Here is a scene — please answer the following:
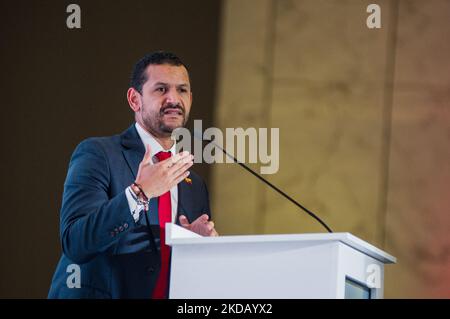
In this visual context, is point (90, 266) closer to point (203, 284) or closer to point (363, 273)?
point (203, 284)

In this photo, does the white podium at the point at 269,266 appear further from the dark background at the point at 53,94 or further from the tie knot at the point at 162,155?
the dark background at the point at 53,94

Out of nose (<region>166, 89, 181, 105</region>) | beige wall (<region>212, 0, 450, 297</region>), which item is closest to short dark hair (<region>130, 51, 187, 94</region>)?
nose (<region>166, 89, 181, 105</region>)

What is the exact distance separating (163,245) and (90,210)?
0.31 m

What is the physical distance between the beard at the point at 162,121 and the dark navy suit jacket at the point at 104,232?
0.55 ft

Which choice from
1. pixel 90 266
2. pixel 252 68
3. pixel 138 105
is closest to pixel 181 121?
pixel 138 105

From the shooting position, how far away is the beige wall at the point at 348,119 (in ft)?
16.1

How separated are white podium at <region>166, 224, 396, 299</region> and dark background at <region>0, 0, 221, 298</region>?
5.73ft

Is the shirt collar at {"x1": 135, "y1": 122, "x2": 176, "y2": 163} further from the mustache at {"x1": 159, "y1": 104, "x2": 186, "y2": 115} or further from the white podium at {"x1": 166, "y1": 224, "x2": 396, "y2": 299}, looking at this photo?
the white podium at {"x1": 166, "y1": 224, "x2": 396, "y2": 299}

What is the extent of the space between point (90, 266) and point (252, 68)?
172 cm

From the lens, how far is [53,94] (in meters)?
4.79

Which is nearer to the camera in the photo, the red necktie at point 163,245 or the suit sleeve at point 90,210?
the suit sleeve at point 90,210

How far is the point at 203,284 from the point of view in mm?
3037

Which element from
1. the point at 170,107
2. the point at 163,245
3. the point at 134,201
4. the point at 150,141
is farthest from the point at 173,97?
the point at 134,201

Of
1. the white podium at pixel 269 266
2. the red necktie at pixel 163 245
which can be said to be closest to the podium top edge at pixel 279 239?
the white podium at pixel 269 266
